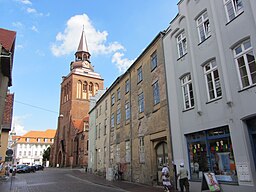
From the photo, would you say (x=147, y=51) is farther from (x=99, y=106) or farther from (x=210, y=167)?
(x=99, y=106)

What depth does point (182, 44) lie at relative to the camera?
15125 millimetres

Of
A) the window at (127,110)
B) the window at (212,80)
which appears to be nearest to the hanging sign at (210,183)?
the window at (212,80)

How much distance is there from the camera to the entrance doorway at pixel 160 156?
53.7ft

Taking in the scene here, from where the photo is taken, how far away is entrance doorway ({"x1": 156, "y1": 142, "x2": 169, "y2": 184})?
644 inches

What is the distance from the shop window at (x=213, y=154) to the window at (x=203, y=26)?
205 inches

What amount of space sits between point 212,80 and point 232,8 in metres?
3.61

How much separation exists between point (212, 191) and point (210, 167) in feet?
7.23

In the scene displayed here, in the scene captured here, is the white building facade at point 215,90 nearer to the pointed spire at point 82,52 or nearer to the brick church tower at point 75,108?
the brick church tower at point 75,108

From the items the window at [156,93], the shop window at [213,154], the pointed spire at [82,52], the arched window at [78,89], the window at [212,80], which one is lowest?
the shop window at [213,154]

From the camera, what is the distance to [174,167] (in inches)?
562

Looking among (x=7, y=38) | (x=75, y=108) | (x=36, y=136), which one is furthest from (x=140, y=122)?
(x=36, y=136)

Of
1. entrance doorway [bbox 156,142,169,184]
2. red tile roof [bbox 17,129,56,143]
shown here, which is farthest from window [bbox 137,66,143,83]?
red tile roof [bbox 17,129,56,143]

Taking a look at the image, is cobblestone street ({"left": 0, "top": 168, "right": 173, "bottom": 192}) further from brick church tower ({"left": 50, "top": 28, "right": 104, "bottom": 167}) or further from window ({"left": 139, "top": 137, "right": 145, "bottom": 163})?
brick church tower ({"left": 50, "top": 28, "right": 104, "bottom": 167})

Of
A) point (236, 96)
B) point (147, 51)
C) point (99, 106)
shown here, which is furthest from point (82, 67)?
point (236, 96)
